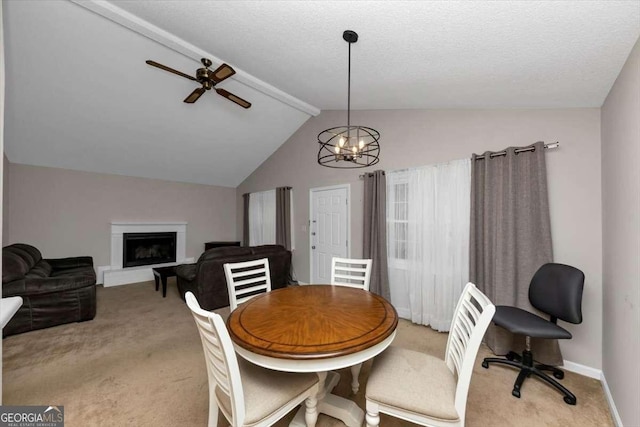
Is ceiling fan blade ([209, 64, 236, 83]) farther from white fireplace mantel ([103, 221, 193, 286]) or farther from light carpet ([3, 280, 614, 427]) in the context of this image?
white fireplace mantel ([103, 221, 193, 286])

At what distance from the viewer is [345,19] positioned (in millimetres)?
1784

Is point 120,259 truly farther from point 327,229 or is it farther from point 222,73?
point 222,73

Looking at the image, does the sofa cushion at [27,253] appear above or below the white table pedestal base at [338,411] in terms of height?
above

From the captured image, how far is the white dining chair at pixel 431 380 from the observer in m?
1.19

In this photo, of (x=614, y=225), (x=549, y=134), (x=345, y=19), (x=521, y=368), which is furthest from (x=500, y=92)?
(x=521, y=368)

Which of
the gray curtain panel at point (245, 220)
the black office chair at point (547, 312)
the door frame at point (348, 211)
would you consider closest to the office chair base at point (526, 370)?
the black office chair at point (547, 312)

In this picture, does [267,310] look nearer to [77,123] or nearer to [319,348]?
[319,348]

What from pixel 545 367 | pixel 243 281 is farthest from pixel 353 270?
pixel 545 367

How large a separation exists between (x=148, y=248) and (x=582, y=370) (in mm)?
6894

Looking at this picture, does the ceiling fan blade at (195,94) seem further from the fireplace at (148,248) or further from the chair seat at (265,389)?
the fireplace at (148,248)

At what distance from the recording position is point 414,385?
1.33 m

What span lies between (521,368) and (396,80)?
111 inches

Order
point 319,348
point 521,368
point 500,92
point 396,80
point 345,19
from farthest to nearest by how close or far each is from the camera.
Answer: point 396,80
point 500,92
point 521,368
point 345,19
point 319,348

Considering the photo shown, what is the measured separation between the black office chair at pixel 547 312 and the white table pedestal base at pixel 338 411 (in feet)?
4.17
